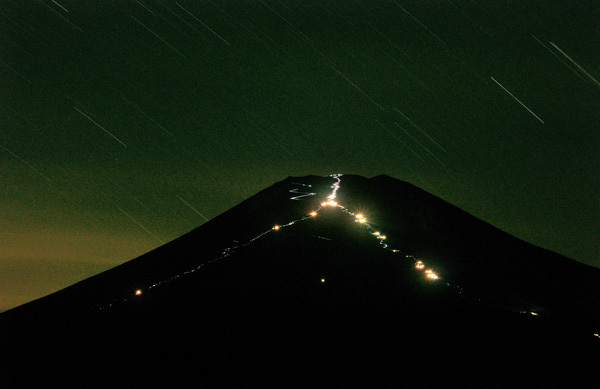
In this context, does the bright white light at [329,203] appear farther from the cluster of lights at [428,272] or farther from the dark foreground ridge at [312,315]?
the cluster of lights at [428,272]

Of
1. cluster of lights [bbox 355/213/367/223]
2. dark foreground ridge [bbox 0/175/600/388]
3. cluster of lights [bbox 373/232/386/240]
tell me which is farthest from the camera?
cluster of lights [bbox 355/213/367/223]

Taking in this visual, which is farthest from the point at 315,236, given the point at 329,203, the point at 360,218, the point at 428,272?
the point at 428,272

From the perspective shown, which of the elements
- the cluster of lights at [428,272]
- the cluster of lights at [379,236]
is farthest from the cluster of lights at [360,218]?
the cluster of lights at [428,272]

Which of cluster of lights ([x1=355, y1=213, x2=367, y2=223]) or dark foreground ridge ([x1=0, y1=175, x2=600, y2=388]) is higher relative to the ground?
cluster of lights ([x1=355, y1=213, x2=367, y2=223])

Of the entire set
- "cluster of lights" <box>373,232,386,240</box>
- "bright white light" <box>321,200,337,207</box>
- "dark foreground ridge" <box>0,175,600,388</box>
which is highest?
"bright white light" <box>321,200,337,207</box>

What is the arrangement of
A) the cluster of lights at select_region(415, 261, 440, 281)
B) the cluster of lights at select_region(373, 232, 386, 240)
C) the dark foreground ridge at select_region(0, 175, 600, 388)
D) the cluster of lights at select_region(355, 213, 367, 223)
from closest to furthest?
the dark foreground ridge at select_region(0, 175, 600, 388) < the cluster of lights at select_region(415, 261, 440, 281) < the cluster of lights at select_region(373, 232, 386, 240) < the cluster of lights at select_region(355, 213, 367, 223)

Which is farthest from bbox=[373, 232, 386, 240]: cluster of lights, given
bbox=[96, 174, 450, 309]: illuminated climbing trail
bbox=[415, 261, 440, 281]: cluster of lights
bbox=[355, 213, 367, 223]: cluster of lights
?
bbox=[415, 261, 440, 281]: cluster of lights

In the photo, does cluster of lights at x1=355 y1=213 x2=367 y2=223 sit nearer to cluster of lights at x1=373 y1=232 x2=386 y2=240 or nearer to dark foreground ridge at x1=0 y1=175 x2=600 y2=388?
dark foreground ridge at x1=0 y1=175 x2=600 y2=388

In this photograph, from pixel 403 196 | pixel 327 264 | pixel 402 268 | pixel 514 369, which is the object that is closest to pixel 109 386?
pixel 327 264

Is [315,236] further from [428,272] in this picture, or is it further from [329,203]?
[428,272]
